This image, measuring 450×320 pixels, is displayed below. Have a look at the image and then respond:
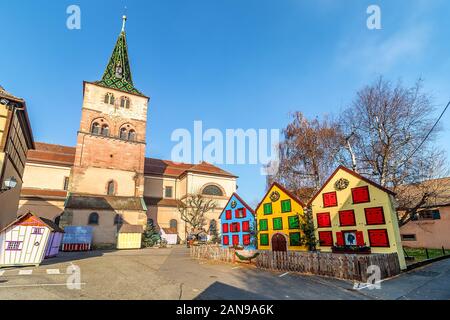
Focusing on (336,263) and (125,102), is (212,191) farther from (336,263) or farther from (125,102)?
(336,263)

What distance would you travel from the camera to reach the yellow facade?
2728cm

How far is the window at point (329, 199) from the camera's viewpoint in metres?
15.2

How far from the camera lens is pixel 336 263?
1123 cm

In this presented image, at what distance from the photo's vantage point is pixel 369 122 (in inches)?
734

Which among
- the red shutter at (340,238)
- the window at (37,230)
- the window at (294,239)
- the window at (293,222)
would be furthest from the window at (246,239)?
the window at (37,230)

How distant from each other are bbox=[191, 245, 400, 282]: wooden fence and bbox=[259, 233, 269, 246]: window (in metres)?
3.46

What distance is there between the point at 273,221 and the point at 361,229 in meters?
5.89

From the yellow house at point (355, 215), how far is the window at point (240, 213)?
612cm

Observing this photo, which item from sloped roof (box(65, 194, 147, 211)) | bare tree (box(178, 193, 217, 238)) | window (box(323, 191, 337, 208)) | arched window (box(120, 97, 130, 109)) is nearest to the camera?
window (box(323, 191, 337, 208))

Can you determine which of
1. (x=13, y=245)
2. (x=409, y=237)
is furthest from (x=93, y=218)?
(x=409, y=237)

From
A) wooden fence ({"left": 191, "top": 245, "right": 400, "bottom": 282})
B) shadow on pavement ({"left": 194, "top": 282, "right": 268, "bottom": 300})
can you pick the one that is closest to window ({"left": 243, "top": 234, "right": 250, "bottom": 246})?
wooden fence ({"left": 191, "top": 245, "right": 400, "bottom": 282})

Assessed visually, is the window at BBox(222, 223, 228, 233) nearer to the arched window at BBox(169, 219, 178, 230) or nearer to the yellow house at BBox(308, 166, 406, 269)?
the yellow house at BBox(308, 166, 406, 269)
